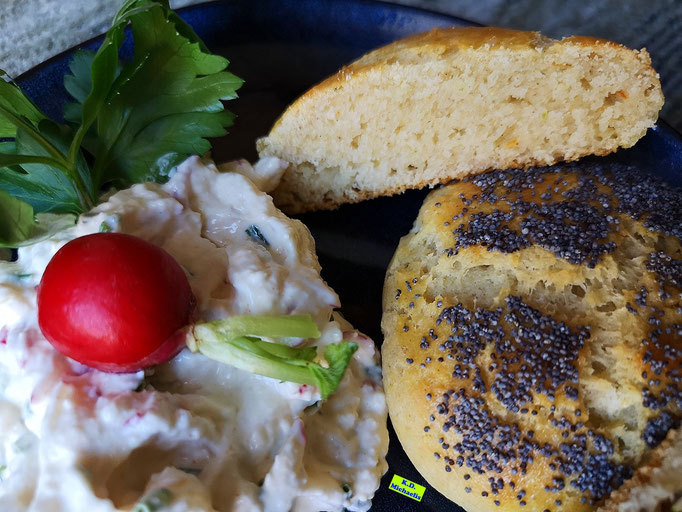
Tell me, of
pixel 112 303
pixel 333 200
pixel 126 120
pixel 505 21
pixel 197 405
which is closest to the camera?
pixel 112 303

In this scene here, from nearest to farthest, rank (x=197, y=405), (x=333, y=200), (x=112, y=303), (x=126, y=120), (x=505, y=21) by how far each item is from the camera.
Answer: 1. (x=112, y=303)
2. (x=197, y=405)
3. (x=126, y=120)
4. (x=333, y=200)
5. (x=505, y=21)

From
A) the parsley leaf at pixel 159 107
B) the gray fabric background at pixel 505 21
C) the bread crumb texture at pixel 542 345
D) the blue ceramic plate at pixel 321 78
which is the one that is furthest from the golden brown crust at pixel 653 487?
the gray fabric background at pixel 505 21

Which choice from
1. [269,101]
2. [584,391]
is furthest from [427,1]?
[584,391]

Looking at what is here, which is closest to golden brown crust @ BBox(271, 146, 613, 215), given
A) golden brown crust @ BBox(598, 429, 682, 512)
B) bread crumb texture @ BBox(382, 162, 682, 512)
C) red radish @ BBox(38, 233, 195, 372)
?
bread crumb texture @ BBox(382, 162, 682, 512)

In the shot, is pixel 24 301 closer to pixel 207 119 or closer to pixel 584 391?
pixel 207 119

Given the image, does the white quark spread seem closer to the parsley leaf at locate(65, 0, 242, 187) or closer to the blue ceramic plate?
the parsley leaf at locate(65, 0, 242, 187)

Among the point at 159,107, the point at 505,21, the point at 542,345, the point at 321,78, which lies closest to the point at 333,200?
the point at 321,78

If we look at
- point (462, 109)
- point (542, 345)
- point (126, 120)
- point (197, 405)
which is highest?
point (462, 109)

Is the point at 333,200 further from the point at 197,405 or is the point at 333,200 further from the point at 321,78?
the point at 197,405
